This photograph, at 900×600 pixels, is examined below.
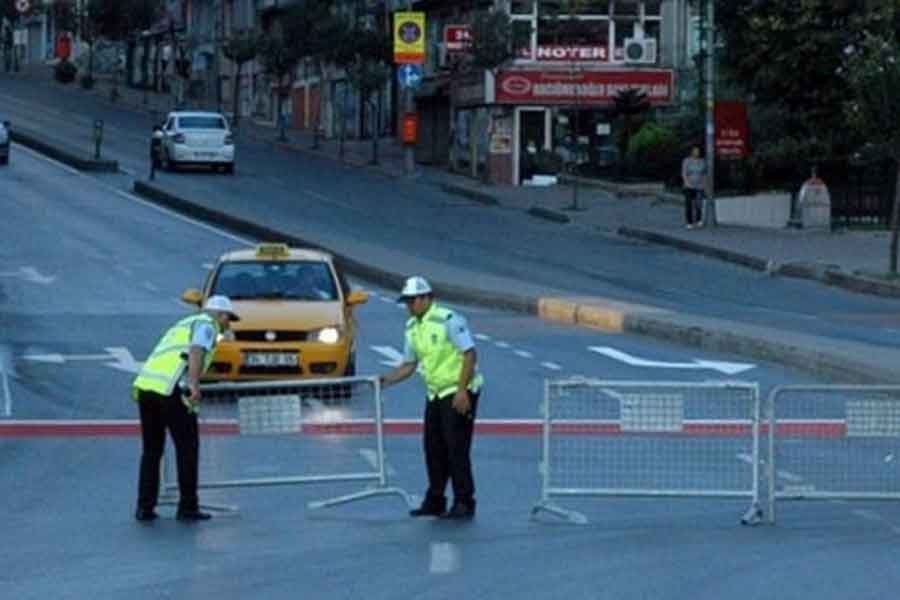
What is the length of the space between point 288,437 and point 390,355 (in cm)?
1218

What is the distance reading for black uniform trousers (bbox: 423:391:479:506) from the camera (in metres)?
16.1

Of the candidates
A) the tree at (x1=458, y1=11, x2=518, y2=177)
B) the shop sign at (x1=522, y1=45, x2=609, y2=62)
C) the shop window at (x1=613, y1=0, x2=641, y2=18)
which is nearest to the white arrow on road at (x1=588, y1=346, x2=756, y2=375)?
the tree at (x1=458, y1=11, x2=518, y2=177)

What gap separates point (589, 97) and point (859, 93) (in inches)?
1067

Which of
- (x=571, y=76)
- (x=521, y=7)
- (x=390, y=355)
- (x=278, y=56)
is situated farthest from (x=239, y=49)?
(x=390, y=355)

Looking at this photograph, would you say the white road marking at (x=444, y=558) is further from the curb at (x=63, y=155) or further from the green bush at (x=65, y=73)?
the green bush at (x=65, y=73)

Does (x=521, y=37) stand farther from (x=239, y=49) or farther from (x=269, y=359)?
(x=269, y=359)

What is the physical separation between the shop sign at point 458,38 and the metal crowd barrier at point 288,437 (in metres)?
49.8

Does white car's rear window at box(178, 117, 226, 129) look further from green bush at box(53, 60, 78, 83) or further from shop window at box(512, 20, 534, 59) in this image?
green bush at box(53, 60, 78, 83)

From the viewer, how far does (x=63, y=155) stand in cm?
7106

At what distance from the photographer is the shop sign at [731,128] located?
54781mm

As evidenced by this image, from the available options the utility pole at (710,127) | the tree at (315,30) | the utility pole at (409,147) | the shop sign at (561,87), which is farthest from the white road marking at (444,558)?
the tree at (315,30)

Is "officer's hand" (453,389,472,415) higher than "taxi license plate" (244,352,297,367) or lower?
higher

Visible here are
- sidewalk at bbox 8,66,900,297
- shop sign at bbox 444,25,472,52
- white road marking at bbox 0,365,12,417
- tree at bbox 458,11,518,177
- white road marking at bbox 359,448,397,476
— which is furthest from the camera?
shop sign at bbox 444,25,472,52

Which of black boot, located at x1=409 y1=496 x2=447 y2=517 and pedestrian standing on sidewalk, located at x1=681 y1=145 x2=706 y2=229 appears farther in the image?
pedestrian standing on sidewalk, located at x1=681 y1=145 x2=706 y2=229
